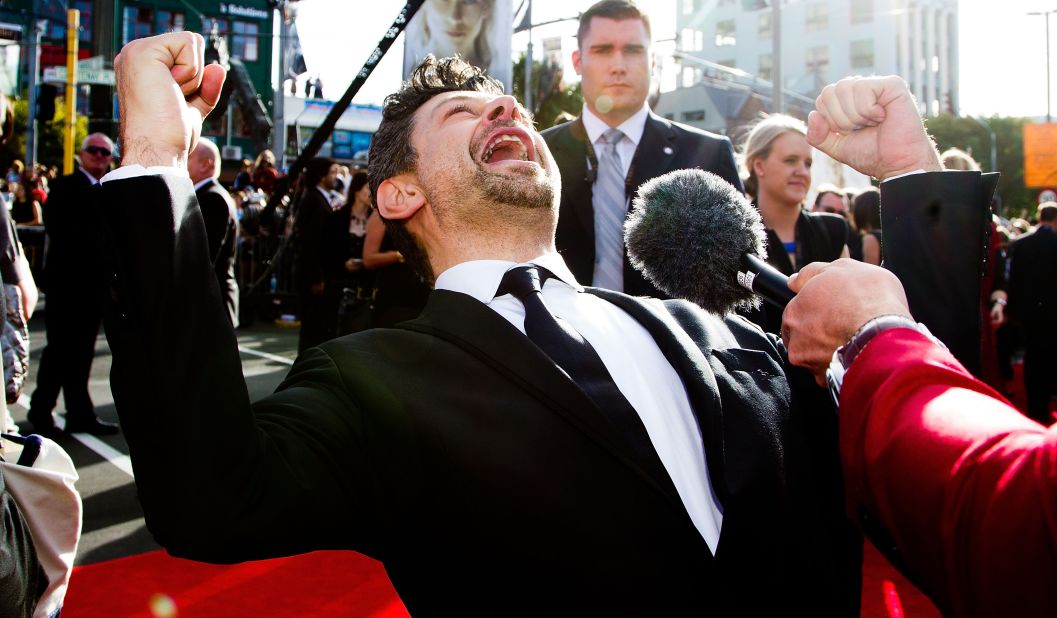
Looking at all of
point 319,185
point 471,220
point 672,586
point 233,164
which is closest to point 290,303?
point 319,185

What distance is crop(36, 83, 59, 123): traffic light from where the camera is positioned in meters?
14.4

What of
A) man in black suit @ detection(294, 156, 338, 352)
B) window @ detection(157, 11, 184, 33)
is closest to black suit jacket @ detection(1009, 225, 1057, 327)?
man in black suit @ detection(294, 156, 338, 352)

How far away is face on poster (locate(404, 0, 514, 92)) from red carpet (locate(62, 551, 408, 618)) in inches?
321

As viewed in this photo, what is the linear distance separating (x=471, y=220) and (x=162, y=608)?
7.04 ft

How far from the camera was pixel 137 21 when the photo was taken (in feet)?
129

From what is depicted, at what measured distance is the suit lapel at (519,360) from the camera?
4.77 ft

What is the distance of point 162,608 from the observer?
322 cm

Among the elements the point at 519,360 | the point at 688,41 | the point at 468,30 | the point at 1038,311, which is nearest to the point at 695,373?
the point at 519,360

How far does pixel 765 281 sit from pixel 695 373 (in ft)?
0.70

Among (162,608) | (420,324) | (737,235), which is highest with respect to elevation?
(737,235)

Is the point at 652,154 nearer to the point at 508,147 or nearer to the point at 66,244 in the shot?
the point at 508,147

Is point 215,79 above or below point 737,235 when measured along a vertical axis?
above

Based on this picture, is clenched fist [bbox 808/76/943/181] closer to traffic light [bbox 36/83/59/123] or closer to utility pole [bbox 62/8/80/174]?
utility pole [bbox 62/8/80/174]

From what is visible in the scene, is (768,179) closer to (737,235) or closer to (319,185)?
(737,235)
